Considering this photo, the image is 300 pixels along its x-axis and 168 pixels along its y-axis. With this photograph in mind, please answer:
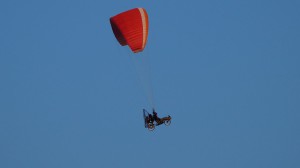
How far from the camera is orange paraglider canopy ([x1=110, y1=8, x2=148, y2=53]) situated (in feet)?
108

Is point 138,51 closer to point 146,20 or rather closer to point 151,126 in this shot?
point 146,20

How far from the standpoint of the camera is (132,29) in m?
33.1

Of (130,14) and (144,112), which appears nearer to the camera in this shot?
(144,112)

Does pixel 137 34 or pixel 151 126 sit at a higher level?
pixel 137 34

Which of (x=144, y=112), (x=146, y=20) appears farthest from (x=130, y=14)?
(x=144, y=112)

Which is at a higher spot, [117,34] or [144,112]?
[117,34]

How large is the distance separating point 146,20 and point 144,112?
6.92 meters

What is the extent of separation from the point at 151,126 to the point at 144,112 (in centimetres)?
120

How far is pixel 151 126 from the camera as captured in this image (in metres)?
30.8

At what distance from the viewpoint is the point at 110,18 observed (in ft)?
111

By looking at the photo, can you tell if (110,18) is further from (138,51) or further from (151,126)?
(151,126)

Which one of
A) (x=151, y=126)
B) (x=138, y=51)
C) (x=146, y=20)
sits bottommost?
(x=151, y=126)

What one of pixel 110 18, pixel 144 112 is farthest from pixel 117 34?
pixel 144 112

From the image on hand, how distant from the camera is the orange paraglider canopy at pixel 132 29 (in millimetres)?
33000
